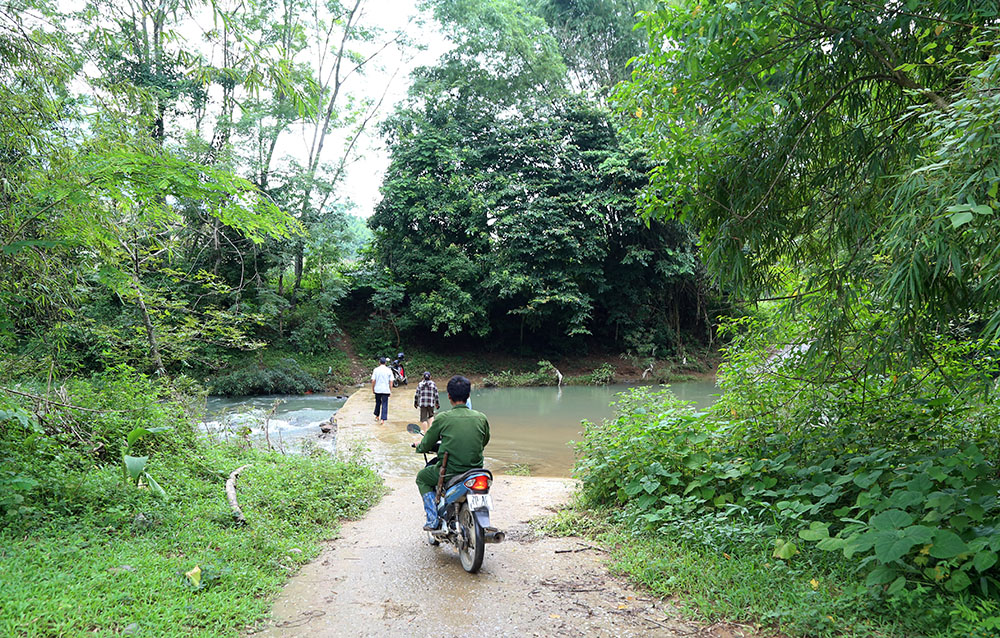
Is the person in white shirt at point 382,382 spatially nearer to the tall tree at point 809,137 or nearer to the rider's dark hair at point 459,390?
the rider's dark hair at point 459,390

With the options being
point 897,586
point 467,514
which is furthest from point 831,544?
point 467,514

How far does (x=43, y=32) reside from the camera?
5.43m

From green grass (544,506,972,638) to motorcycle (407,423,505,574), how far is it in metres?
0.93

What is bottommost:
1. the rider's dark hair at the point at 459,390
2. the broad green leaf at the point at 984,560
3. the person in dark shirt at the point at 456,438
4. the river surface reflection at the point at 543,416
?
the river surface reflection at the point at 543,416

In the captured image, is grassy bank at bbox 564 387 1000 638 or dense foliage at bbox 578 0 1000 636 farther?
dense foliage at bbox 578 0 1000 636

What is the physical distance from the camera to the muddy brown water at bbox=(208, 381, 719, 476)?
1020 cm

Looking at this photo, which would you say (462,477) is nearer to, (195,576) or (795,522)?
(195,576)

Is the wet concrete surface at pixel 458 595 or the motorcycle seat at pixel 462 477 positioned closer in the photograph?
the wet concrete surface at pixel 458 595

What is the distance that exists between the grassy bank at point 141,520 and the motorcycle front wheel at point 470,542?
47.8 inches

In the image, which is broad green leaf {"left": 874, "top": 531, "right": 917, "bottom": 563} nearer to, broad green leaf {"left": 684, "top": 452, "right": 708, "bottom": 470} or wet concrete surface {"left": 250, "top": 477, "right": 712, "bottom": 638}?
wet concrete surface {"left": 250, "top": 477, "right": 712, "bottom": 638}

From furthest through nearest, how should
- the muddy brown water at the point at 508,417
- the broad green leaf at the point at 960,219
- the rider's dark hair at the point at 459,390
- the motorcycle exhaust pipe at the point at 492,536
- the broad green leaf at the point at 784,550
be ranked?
1. the muddy brown water at the point at 508,417
2. the rider's dark hair at the point at 459,390
3. the motorcycle exhaust pipe at the point at 492,536
4. the broad green leaf at the point at 784,550
5. the broad green leaf at the point at 960,219

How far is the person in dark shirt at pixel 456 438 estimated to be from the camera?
14.2ft

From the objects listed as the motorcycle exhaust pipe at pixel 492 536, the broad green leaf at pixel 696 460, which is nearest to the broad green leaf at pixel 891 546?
the broad green leaf at pixel 696 460

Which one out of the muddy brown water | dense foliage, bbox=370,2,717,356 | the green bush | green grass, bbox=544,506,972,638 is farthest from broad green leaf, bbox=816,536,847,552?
dense foliage, bbox=370,2,717,356
